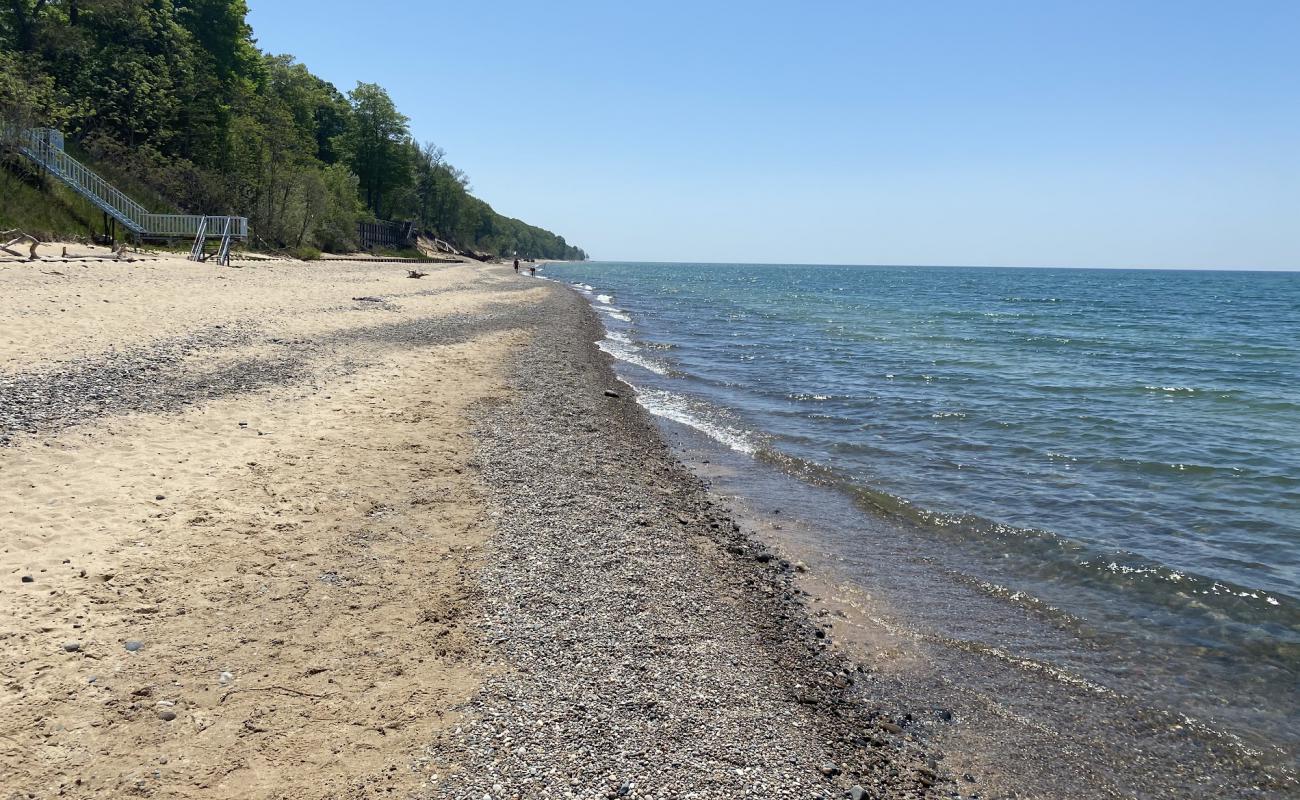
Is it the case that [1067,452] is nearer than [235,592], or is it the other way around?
[235,592]

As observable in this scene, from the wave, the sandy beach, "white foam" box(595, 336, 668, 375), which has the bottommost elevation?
the wave

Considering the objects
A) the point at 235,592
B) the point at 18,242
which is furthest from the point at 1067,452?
the point at 18,242

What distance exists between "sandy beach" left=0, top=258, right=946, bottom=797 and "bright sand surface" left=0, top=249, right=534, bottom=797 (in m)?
0.03

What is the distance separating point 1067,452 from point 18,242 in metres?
35.7

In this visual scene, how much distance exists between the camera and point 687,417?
17234 mm

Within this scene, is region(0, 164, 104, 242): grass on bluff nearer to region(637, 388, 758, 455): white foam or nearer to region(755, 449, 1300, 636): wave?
region(637, 388, 758, 455): white foam

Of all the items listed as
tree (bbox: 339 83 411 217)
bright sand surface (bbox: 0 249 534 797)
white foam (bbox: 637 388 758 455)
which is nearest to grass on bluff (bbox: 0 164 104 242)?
bright sand surface (bbox: 0 249 534 797)

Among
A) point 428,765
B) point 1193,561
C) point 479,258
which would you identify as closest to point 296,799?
point 428,765

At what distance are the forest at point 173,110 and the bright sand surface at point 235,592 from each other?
3284 cm

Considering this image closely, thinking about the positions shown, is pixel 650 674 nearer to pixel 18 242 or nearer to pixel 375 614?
pixel 375 614

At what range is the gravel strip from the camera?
465cm

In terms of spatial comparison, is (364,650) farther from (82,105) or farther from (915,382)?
(82,105)

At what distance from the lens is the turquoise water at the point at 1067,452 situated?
8.59 m

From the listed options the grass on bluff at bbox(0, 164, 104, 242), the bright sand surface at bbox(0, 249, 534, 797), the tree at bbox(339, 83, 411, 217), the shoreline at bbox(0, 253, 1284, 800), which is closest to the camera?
the bright sand surface at bbox(0, 249, 534, 797)
